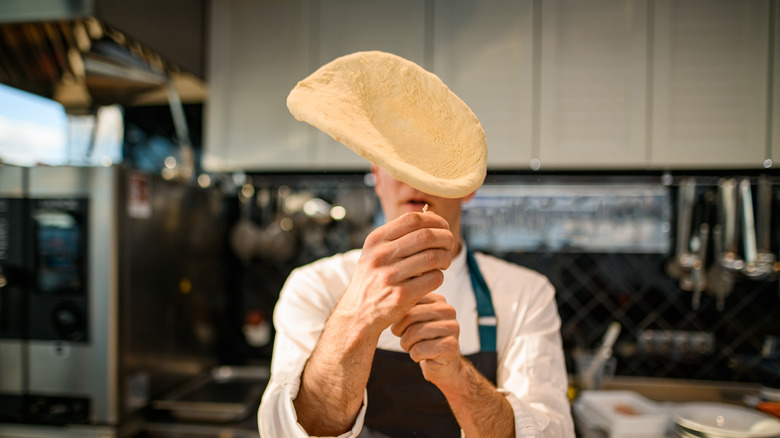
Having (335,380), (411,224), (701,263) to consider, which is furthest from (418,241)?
(701,263)

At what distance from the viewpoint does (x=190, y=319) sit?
58.2 inches

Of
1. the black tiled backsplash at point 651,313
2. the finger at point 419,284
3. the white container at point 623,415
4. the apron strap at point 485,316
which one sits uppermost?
the finger at point 419,284

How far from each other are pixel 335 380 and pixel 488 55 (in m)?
0.35

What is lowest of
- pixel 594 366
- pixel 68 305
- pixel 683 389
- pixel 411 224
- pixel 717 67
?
pixel 683 389

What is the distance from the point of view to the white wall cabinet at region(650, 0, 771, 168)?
16.6 inches

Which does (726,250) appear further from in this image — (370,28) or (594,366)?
(370,28)

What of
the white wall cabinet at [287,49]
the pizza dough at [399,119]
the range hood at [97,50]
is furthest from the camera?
the range hood at [97,50]

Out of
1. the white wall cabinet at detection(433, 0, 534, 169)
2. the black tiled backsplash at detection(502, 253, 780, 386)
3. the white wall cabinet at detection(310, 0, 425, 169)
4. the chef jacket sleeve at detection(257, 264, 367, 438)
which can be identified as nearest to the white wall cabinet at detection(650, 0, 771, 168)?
the white wall cabinet at detection(433, 0, 534, 169)

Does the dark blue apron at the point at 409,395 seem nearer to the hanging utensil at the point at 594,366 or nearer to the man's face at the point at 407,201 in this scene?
the man's face at the point at 407,201

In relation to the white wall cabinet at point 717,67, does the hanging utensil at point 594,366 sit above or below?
below

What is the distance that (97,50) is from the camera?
49.9 inches

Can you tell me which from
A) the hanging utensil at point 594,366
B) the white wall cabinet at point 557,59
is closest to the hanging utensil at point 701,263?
the hanging utensil at point 594,366

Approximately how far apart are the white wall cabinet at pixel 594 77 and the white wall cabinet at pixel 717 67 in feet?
0.07

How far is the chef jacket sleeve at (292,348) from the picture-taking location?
453mm
